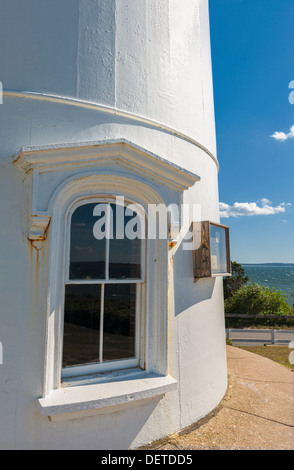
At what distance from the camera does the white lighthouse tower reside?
10.3 feet

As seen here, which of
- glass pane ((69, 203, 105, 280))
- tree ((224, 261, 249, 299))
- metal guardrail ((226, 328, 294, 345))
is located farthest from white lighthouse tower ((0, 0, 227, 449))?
tree ((224, 261, 249, 299))

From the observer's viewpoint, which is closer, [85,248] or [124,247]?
[85,248]

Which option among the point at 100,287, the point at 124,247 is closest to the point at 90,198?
the point at 124,247

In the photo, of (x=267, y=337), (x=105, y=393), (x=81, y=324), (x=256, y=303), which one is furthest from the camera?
(x=256, y=303)

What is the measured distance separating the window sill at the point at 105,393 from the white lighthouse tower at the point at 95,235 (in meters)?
0.01

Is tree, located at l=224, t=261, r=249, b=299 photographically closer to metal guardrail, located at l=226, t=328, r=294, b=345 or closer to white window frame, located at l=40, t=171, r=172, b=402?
metal guardrail, located at l=226, t=328, r=294, b=345

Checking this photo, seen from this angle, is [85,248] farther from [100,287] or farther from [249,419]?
[249,419]

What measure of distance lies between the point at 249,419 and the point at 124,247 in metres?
2.93

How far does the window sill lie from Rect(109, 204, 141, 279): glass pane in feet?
3.80

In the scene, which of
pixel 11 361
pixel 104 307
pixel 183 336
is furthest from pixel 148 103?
pixel 11 361

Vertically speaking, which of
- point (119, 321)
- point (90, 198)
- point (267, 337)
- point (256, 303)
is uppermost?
point (90, 198)

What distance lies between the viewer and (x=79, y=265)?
3.49 meters

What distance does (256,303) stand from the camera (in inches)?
844
